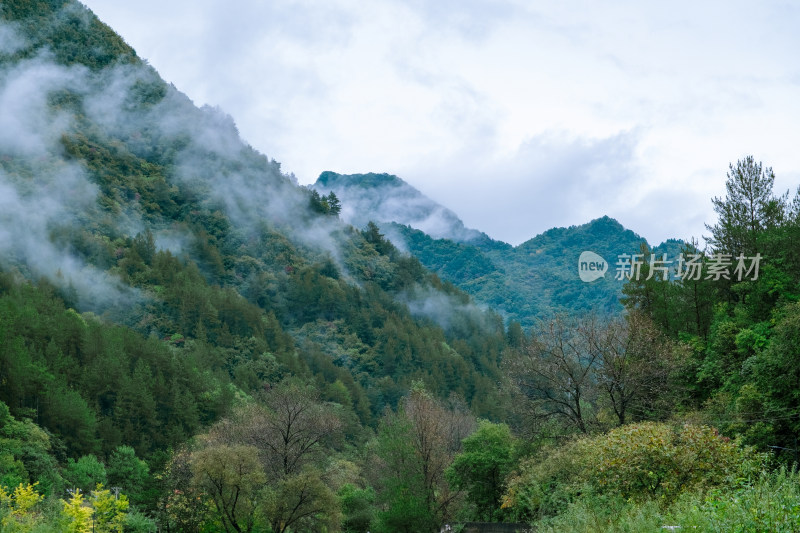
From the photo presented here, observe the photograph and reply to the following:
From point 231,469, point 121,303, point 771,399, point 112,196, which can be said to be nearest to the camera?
point 771,399

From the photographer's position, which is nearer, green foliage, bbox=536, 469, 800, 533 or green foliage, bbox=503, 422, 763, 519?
green foliage, bbox=536, 469, 800, 533

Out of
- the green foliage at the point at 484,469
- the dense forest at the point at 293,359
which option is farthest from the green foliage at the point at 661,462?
the green foliage at the point at 484,469

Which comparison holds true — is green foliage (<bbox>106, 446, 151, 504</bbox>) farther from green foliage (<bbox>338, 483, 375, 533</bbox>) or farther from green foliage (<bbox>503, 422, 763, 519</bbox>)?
green foliage (<bbox>503, 422, 763, 519</bbox>)

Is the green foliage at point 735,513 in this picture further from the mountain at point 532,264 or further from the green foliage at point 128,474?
the mountain at point 532,264

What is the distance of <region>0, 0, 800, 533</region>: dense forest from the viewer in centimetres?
2462

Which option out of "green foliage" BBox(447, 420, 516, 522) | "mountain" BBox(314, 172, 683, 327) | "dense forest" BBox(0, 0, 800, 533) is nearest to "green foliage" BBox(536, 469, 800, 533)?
"dense forest" BBox(0, 0, 800, 533)

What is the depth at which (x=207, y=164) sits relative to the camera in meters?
108

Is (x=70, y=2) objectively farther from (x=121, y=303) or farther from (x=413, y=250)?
(x=413, y=250)

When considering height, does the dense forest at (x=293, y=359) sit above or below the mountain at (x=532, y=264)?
below

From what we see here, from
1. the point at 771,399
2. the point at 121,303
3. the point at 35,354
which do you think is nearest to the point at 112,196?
the point at 121,303

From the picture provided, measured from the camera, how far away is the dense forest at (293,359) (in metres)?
24.6

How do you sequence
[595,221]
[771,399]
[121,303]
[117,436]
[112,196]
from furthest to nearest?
Result: [595,221]
[112,196]
[121,303]
[117,436]
[771,399]

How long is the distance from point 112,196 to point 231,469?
64989mm

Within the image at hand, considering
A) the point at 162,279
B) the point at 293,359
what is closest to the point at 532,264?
the point at 293,359
